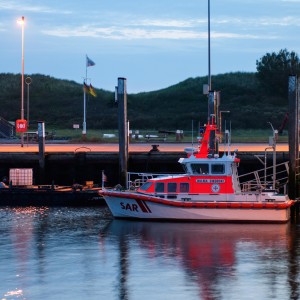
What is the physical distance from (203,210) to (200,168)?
4.76 feet

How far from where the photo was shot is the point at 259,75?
354 ft

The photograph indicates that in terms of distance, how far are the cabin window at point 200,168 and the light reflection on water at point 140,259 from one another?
6.04 ft

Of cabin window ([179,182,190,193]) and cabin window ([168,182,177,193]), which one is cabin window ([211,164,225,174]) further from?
cabin window ([168,182,177,193])

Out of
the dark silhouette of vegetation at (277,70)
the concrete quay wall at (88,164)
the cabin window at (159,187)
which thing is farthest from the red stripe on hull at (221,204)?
the dark silhouette of vegetation at (277,70)

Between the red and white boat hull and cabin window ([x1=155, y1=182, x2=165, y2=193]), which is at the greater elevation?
cabin window ([x1=155, y1=182, x2=165, y2=193])

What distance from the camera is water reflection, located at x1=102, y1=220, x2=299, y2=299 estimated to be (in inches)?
962

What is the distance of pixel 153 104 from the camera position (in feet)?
353

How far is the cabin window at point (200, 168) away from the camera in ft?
112

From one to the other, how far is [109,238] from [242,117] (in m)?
59.8

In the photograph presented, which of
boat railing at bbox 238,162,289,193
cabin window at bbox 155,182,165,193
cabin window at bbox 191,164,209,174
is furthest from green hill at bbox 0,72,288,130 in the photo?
cabin window at bbox 191,164,209,174

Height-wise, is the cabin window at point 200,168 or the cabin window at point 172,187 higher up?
the cabin window at point 200,168

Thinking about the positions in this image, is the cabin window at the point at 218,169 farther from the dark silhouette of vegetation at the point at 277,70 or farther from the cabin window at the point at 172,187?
the dark silhouette of vegetation at the point at 277,70

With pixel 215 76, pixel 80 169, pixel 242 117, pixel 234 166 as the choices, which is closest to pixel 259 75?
pixel 215 76

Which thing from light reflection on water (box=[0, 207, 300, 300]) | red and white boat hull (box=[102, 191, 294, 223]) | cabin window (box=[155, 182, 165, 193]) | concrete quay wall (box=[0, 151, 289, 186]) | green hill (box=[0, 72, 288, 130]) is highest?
green hill (box=[0, 72, 288, 130])
